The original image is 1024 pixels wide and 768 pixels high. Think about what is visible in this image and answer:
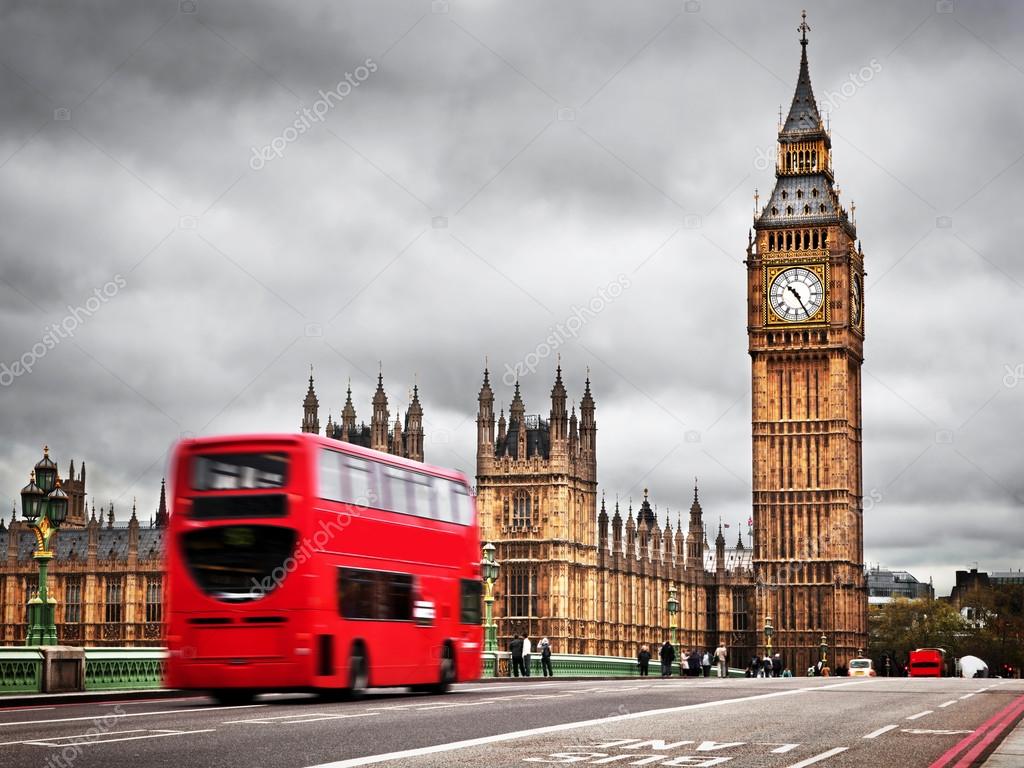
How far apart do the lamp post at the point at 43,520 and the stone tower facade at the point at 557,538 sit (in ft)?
174

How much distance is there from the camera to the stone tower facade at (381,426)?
8756cm

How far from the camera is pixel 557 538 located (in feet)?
277

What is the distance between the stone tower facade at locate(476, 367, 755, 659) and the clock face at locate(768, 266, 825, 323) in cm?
1532

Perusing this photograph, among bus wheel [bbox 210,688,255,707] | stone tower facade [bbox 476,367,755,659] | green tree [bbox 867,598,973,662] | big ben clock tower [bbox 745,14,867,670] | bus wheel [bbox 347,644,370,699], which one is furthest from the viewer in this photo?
green tree [bbox 867,598,973,662]

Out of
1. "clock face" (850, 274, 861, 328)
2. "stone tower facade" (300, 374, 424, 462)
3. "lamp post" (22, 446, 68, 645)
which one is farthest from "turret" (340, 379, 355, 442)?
"lamp post" (22, 446, 68, 645)

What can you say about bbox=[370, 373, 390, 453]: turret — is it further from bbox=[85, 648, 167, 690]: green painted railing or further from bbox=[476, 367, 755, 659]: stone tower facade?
bbox=[85, 648, 167, 690]: green painted railing

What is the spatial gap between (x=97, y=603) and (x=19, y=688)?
71.3m

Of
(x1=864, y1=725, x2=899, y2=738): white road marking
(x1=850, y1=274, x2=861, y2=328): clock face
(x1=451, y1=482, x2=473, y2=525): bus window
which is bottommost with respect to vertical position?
(x1=864, y1=725, x2=899, y2=738): white road marking

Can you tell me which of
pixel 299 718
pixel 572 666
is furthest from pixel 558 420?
pixel 299 718

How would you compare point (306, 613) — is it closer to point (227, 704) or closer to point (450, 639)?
point (227, 704)

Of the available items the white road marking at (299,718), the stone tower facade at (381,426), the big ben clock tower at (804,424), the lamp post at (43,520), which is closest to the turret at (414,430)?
the stone tower facade at (381,426)

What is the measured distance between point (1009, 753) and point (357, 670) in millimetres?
11047

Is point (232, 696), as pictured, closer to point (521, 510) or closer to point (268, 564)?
point (268, 564)

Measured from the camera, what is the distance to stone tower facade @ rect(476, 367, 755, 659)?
84.1 meters
